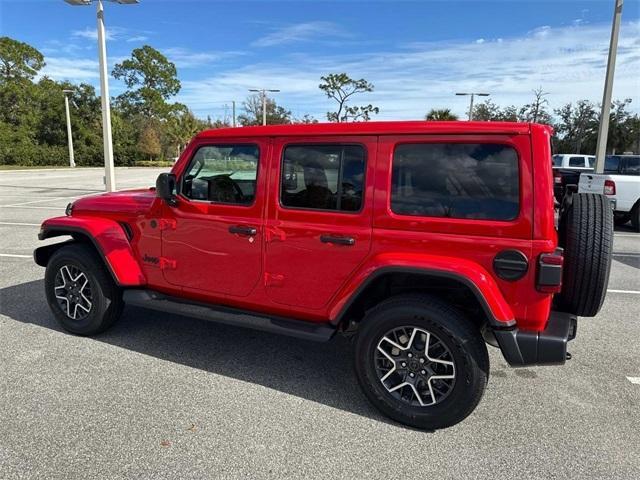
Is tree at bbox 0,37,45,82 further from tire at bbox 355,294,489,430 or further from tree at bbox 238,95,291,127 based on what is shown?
tire at bbox 355,294,489,430

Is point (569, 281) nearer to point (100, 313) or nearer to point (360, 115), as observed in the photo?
point (100, 313)

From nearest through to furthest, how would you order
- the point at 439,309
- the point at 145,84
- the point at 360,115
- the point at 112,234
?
the point at 439,309
the point at 112,234
the point at 360,115
the point at 145,84

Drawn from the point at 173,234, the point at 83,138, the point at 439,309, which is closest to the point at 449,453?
the point at 439,309

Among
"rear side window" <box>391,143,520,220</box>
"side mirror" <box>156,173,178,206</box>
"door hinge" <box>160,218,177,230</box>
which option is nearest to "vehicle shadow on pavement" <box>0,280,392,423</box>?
"door hinge" <box>160,218,177,230</box>

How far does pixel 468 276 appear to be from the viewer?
254cm

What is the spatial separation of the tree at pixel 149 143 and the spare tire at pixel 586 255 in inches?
2117

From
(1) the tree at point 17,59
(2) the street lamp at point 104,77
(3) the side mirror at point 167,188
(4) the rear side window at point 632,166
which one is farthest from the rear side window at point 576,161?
(1) the tree at point 17,59

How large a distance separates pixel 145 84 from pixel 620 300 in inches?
2810

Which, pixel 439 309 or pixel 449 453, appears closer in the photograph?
pixel 449 453

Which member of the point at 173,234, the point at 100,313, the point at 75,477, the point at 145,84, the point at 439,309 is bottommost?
the point at 75,477

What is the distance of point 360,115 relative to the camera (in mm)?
42438

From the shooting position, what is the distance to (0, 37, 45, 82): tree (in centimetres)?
4866

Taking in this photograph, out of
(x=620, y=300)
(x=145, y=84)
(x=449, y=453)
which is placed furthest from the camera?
(x=145, y=84)

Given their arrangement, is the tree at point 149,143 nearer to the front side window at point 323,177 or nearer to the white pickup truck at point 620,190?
the white pickup truck at point 620,190
